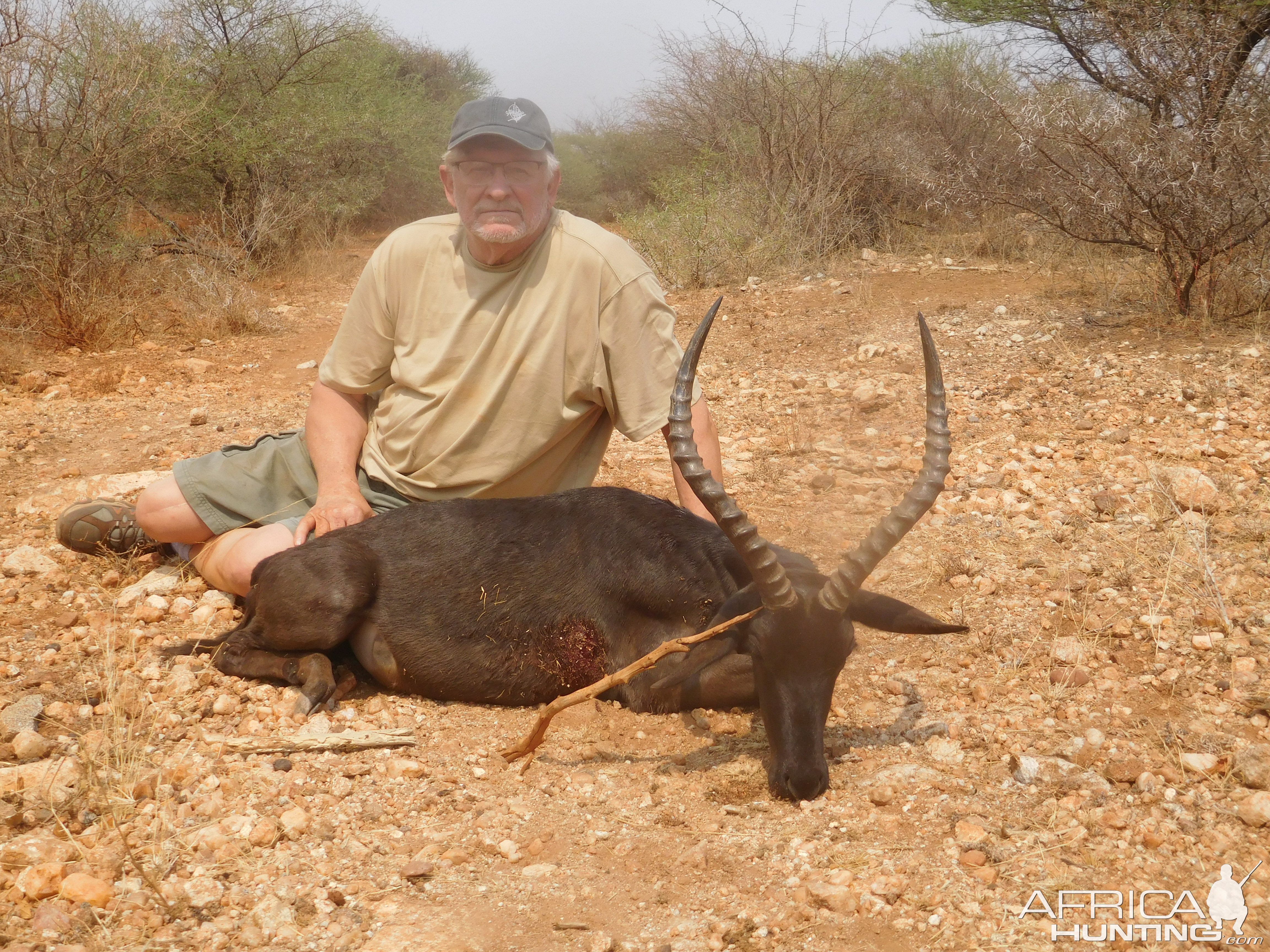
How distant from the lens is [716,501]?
11.1 ft

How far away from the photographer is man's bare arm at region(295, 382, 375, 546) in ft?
14.5

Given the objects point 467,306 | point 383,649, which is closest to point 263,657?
point 383,649

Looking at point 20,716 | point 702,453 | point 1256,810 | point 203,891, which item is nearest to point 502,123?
point 702,453

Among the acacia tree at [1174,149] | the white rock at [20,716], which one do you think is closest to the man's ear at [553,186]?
the white rock at [20,716]

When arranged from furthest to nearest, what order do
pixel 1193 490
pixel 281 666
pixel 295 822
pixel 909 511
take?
1. pixel 1193 490
2. pixel 281 666
3. pixel 909 511
4. pixel 295 822

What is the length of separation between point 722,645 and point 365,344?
82.3 inches

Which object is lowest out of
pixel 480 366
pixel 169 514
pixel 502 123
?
pixel 169 514

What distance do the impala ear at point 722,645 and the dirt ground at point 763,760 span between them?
31 cm

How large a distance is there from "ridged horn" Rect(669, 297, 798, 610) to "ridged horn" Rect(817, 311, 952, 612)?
160 millimetres

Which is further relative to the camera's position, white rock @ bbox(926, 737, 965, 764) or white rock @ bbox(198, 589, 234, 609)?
white rock @ bbox(198, 589, 234, 609)

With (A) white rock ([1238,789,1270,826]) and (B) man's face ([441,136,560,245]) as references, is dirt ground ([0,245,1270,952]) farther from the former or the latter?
(B) man's face ([441,136,560,245])

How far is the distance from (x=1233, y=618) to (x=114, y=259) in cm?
1050

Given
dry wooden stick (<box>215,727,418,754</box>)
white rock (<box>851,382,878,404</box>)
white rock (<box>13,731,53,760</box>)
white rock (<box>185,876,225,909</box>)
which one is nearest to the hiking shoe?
white rock (<box>13,731,53,760</box>)

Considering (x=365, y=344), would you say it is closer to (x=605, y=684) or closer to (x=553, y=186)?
(x=553, y=186)
